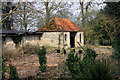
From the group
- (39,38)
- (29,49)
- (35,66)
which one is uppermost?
(39,38)

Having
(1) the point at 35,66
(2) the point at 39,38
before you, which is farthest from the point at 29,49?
(1) the point at 35,66

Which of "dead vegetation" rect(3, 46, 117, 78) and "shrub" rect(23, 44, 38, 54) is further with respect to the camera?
"shrub" rect(23, 44, 38, 54)

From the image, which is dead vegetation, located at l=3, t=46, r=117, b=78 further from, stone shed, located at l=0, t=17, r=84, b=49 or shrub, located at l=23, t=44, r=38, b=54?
stone shed, located at l=0, t=17, r=84, b=49

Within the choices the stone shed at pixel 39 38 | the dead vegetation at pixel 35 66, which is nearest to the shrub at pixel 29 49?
the dead vegetation at pixel 35 66

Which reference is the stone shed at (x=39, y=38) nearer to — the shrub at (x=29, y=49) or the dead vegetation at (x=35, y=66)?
the shrub at (x=29, y=49)

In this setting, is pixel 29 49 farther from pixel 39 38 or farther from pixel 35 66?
pixel 35 66

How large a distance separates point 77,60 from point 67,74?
0.74m

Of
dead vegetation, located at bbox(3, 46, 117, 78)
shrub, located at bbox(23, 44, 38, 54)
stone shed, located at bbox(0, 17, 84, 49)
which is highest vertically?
stone shed, located at bbox(0, 17, 84, 49)

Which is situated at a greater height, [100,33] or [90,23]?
[90,23]

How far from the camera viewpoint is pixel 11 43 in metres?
11.8

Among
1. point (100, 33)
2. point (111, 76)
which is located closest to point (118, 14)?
point (100, 33)

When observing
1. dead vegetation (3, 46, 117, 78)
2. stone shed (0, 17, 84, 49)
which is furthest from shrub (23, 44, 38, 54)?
stone shed (0, 17, 84, 49)

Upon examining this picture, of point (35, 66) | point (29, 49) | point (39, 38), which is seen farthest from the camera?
point (39, 38)

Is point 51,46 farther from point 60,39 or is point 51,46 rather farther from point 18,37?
point 18,37
